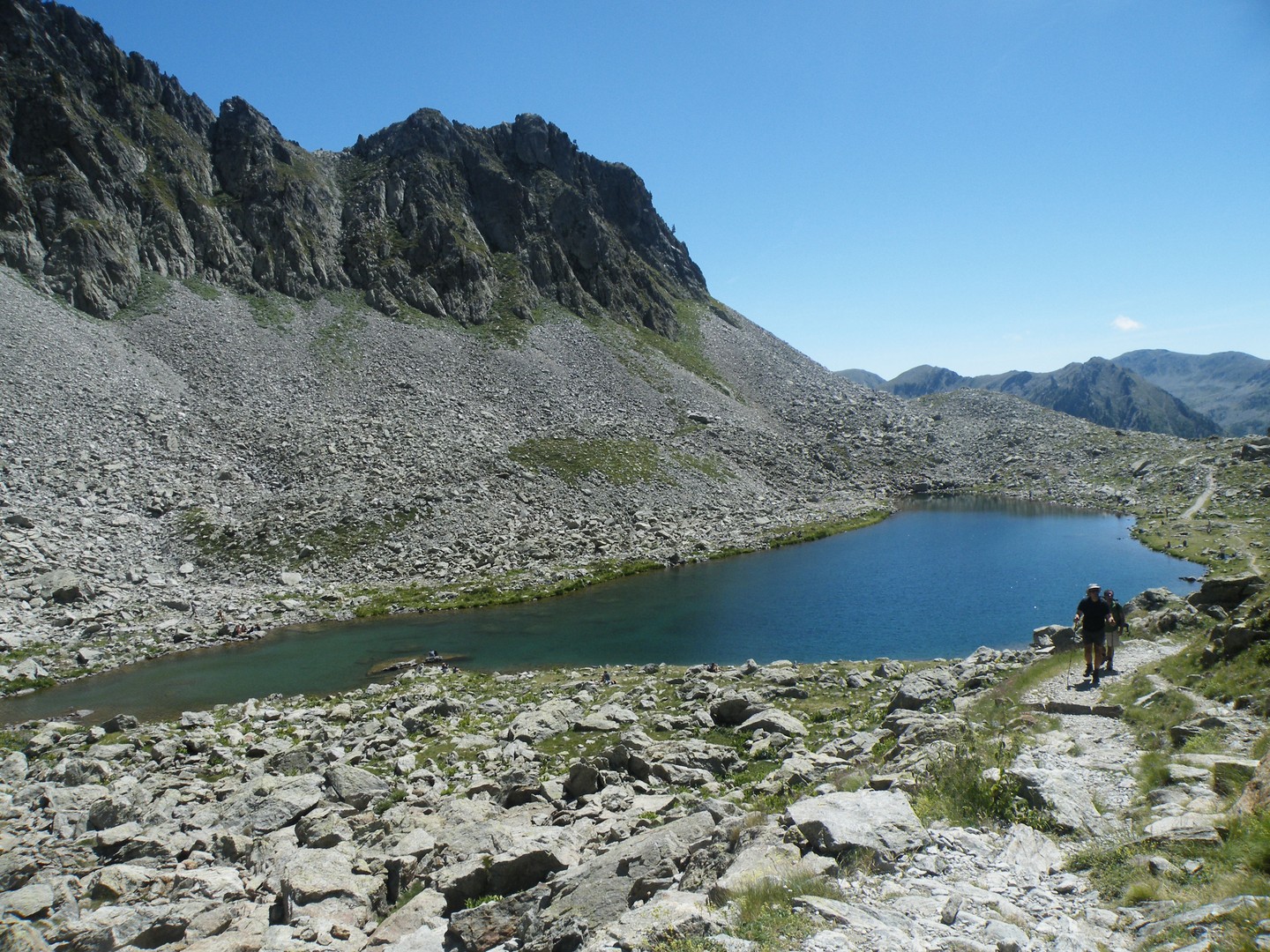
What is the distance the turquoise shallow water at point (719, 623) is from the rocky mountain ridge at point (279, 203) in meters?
64.4

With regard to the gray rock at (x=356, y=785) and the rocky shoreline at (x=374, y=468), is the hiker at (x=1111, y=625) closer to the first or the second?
the gray rock at (x=356, y=785)

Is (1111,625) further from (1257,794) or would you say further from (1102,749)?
(1257,794)

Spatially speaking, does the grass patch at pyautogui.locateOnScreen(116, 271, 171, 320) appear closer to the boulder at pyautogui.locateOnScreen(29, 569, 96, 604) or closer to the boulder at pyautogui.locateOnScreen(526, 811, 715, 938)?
the boulder at pyautogui.locateOnScreen(29, 569, 96, 604)

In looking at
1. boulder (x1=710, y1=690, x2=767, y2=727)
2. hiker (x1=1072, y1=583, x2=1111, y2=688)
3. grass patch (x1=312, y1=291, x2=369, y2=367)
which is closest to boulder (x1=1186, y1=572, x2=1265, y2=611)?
hiker (x1=1072, y1=583, x2=1111, y2=688)

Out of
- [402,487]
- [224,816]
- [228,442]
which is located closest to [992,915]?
[224,816]

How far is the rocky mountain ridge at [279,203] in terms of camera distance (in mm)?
85062

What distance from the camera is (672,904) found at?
364 inches

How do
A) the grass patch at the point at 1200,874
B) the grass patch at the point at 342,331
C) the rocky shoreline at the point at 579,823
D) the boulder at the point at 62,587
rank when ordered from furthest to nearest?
1. the grass patch at the point at 342,331
2. the boulder at the point at 62,587
3. the rocky shoreline at the point at 579,823
4. the grass patch at the point at 1200,874

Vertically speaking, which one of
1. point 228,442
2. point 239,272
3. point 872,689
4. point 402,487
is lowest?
point 872,689

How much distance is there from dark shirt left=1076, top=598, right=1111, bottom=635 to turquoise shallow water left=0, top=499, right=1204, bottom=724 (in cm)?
1735

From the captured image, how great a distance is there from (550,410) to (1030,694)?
74485 mm

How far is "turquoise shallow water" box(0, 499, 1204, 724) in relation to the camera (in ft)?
118

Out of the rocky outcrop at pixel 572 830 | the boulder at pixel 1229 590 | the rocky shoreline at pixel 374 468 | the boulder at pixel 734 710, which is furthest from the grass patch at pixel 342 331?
the boulder at pixel 1229 590

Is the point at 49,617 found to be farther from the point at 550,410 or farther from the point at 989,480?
the point at 989,480
